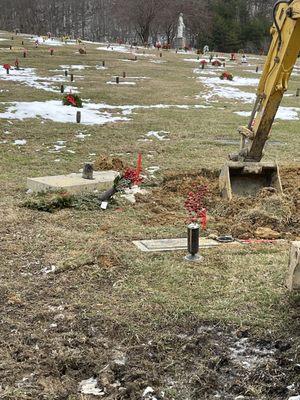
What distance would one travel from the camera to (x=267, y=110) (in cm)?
853

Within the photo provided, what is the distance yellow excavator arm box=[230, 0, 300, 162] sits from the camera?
7914mm

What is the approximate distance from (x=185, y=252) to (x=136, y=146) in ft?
23.8

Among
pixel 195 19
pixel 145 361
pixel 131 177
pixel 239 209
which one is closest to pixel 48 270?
pixel 145 361

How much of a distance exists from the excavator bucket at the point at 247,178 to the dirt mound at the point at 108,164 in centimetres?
226

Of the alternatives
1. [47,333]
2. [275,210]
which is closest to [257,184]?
[275,210]

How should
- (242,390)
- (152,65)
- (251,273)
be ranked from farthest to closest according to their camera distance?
1. (152,65)
2. (251,273)
3. (242,390)

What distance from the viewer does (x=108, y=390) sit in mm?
3711

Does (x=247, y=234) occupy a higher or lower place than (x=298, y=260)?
lower

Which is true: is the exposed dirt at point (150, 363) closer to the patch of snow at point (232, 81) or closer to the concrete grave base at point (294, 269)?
the concrete grave base at point (294, 269)

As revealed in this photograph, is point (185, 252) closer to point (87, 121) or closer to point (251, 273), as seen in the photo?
point (251, 273)

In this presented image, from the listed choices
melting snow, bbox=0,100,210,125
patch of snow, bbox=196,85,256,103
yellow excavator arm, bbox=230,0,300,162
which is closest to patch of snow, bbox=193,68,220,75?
patch of snow, bbox=196,85,256,103

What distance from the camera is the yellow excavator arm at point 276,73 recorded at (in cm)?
791

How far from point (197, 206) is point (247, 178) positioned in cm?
147

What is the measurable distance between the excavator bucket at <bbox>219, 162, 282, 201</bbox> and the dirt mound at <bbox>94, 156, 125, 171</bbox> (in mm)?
2264
